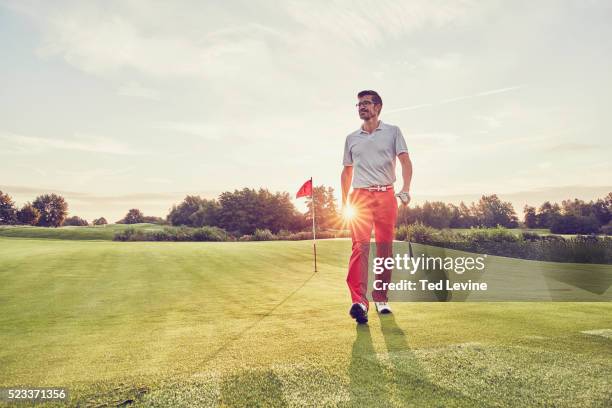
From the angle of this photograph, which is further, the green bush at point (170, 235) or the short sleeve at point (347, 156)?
the green bush at point (170, 235)

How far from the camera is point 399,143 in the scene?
18.1ft

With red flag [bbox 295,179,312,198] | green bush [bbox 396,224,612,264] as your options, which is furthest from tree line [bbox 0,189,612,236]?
red flag [bbox 295,179,312,198]

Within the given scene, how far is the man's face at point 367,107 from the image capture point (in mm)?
5578

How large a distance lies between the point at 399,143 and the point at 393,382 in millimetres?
3420

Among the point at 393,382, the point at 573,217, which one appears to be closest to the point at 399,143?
the point at 393,382

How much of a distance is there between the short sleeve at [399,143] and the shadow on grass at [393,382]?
8.70ft

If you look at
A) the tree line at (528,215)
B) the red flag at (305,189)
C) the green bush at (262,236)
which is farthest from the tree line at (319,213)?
the red flag at (305,189)

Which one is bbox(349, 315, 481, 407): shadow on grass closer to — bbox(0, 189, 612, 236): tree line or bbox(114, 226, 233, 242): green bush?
bbox(114, 226, 233, 242): green bush

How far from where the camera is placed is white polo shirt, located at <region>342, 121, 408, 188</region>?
5445mm

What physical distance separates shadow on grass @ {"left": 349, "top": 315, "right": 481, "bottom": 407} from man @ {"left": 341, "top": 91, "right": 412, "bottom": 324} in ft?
5.74

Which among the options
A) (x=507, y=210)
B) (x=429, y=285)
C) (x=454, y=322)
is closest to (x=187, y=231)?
(x=429, y=285)

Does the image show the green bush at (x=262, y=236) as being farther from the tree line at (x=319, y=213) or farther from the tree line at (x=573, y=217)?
the tree line at (x=573, y=217)

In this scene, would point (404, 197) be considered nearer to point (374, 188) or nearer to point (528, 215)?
point (374, 188)

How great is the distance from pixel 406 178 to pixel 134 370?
12.8ft
